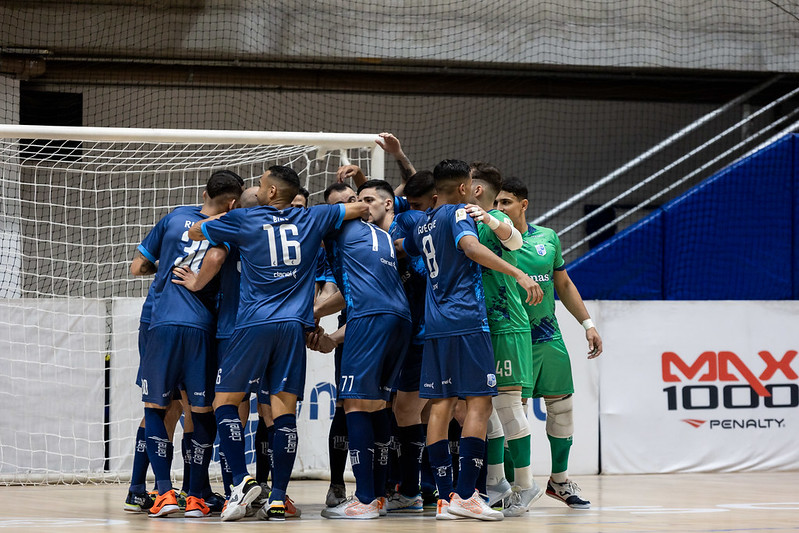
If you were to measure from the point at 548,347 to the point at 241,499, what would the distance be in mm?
2119

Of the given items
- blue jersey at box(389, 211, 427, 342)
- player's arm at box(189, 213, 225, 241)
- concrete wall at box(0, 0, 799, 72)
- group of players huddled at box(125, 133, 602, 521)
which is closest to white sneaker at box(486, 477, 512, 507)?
group of players huddled at box(125, 133, 602, 521)

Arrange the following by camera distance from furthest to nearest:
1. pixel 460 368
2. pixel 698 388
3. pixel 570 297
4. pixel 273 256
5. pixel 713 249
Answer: pixel 713 249 < pixel 698 388 < pixel 570 297 < pixel 273 256 < pixel 460 368

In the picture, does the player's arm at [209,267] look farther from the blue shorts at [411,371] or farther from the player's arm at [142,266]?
the blue shorts at [411,371]

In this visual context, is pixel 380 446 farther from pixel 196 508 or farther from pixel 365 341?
pixel 196 508

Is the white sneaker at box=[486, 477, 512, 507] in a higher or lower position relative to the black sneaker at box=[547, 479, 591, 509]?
higher

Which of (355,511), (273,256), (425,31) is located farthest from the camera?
(425,31)

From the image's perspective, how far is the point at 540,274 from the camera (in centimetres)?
612

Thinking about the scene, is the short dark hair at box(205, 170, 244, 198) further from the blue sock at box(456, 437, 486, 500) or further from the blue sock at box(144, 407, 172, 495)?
the blue sock at box(456, 437, 486, 500)

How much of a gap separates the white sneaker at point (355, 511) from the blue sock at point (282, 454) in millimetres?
308

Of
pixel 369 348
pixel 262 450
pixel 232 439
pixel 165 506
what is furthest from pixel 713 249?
pixel 165 506

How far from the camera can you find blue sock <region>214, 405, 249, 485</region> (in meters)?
5.20

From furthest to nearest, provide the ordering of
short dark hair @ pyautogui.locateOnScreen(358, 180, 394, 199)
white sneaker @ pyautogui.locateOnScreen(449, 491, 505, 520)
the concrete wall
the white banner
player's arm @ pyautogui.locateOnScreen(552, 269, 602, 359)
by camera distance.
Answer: the concrete wall, the white banner, player's arm @ pyautogui.locateOnScreen(552, 269, 602, 359), short dark hair @ pyautogui.locateOnScreen(358, 180, 394, 199), white sneaker @ pyautogui.locateOnScreen(449, 491, 505, 520)

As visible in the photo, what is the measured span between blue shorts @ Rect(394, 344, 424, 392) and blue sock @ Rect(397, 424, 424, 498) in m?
0.26

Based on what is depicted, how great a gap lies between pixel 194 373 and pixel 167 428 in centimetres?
52
